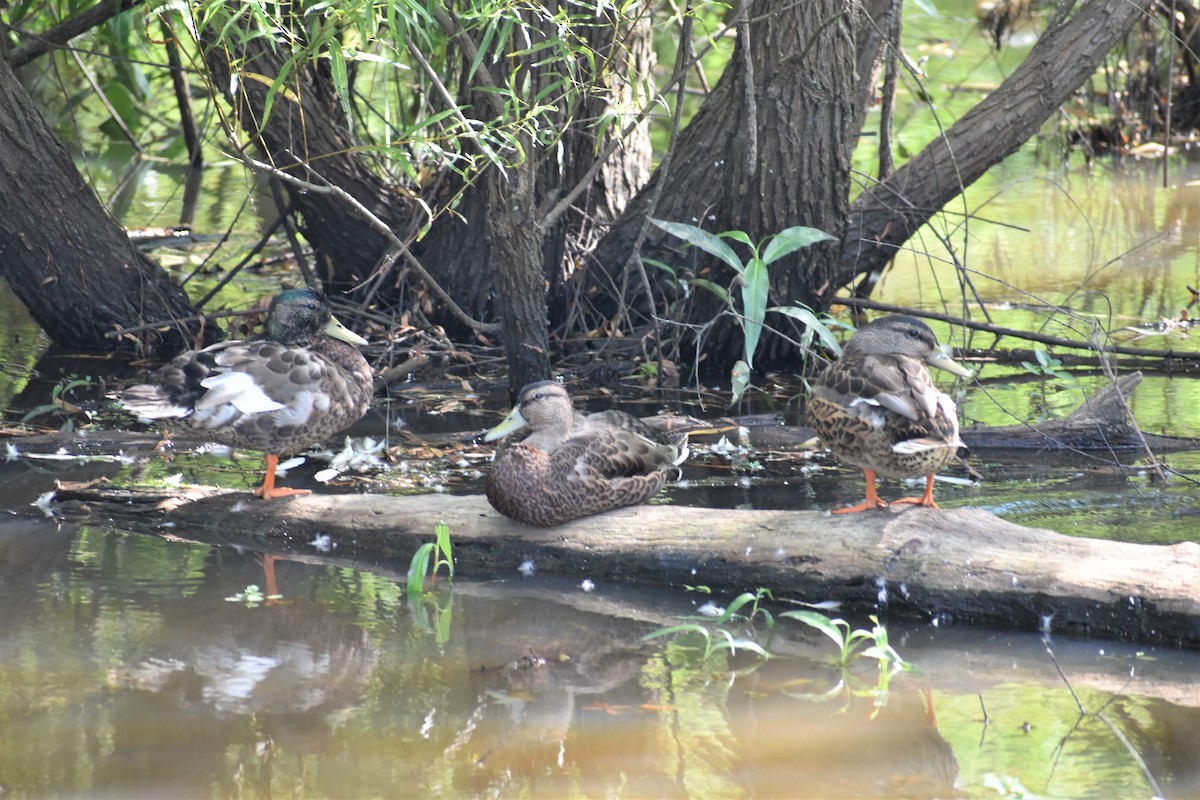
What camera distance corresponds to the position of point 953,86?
11.9 m

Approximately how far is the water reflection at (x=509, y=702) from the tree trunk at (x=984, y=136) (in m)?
2.94

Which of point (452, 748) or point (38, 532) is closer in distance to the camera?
point (452, 748)

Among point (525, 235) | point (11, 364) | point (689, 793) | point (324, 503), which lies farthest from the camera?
point (11, 364)

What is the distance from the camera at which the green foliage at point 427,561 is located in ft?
12.4

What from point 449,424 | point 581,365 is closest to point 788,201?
point 581,365

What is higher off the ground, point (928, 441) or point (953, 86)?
point (953, 86)

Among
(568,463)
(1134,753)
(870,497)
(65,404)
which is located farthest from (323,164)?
(1134,753)

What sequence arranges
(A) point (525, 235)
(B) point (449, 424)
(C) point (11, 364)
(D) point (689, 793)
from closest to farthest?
(D) point (689, 793) → (A) point (525, 235) → (B) point (449, 424) → (C) point (11, 364)

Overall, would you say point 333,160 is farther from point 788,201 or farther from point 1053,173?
point 1053,173

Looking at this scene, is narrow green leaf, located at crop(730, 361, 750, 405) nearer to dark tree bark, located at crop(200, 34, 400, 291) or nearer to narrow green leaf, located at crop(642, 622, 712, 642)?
narrow green leaf, located at crop(642, 622, 712, 642)

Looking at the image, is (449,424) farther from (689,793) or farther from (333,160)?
(689,793)

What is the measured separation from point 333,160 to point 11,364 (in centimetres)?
177

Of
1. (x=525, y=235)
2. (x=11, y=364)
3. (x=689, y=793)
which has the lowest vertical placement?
(x=689, y=793)

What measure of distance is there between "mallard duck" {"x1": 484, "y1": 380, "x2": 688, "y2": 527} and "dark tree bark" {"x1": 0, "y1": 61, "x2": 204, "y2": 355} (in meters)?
2.84
